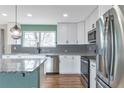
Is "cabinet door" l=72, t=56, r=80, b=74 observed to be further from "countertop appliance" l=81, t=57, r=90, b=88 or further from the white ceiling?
"countertop appliance" l=81, t=57, r=90, b=88

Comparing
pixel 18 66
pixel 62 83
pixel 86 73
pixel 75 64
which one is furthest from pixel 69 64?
pixel 18 66

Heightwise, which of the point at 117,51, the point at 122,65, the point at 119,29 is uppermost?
the point at 119,29

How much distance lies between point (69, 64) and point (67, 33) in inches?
54.8

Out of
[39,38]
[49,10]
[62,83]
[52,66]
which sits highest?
[49,10]

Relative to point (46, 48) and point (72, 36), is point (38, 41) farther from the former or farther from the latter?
point (72, 36)

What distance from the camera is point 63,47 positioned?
9008 millimetres

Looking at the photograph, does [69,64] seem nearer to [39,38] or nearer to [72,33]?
[72,33]

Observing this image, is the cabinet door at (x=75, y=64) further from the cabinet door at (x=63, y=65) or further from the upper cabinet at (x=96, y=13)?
the upper cabinet at (x=96, y=13)

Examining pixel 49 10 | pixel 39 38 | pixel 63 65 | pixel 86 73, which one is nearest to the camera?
pixel 86 73

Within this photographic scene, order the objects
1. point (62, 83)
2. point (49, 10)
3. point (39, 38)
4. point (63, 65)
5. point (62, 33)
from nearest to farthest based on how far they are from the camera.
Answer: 1. point (49, 10)
2. point (62, 83)
3. point (63, 65)
4. point (62, 33)
5. point (39, 38)

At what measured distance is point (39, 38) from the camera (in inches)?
362

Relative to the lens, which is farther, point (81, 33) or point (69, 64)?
point (81, 33)

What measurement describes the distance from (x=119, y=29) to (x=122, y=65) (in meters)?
0.32
